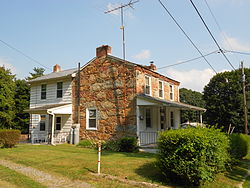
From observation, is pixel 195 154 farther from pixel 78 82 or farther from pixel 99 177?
pixel 78 82

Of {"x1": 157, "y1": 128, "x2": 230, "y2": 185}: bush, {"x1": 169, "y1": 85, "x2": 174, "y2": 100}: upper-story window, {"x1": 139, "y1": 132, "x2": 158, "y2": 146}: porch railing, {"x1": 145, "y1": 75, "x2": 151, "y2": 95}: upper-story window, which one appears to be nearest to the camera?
{"x1": 157, "y1": 128, "x2": 230, "y2": 185}: bush

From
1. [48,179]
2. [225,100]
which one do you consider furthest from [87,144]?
[225,100]

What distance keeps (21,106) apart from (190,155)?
97.8 ft

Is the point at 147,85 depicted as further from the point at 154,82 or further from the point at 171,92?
the point at 171,92

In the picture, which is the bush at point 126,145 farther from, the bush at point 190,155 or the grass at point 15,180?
the grass at point 15,180

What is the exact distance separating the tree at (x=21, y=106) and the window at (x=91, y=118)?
55.3 ft

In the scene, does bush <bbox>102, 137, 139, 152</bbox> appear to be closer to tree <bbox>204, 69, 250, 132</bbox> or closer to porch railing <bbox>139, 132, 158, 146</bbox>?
porch railing <bbox>139, 132, 158, 146</bbox>

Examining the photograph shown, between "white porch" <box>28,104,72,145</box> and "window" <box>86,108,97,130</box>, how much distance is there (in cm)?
174

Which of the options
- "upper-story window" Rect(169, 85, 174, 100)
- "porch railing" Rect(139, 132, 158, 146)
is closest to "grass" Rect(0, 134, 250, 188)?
"porch railing" Rect(139, 132, 158, 146)

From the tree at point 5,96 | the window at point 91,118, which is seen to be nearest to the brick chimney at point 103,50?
the window at point 91,118

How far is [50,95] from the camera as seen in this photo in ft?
61.8

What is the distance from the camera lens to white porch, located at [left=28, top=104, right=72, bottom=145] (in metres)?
16.3

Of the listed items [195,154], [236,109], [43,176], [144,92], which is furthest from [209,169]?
[236,109]

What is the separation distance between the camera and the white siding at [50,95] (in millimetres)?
17688
